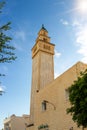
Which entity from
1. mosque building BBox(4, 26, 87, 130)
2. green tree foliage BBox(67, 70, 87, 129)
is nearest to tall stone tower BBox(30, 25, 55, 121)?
mosque building BBox(4, 26, 87, 130)

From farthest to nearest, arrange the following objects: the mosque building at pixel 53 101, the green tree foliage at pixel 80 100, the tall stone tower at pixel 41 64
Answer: the tall stone tower at pixel 41 64 < the mosque building at pixel 53 101 < the green tree foliage at pixel 80 100

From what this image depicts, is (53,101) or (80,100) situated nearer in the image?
(80,100)

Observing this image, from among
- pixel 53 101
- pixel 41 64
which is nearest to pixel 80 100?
pixel 53 101

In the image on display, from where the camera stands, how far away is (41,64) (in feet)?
159

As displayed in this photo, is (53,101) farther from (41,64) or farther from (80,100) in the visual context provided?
(41,64)

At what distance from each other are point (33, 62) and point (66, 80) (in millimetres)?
25152

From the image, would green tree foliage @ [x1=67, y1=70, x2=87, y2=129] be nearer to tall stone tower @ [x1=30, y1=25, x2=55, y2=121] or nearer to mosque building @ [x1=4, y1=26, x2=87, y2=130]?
mosque building @ [x1=4, y1=26, x2=87, y2=130]

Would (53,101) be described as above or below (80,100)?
above

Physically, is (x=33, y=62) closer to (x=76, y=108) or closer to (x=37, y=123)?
(x=37, y=123)

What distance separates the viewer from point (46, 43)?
170 feet

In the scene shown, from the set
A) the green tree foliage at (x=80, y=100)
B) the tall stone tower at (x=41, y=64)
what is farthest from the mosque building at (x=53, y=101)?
the green tree foliage at (x=80, y=100)

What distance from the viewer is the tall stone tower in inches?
1831

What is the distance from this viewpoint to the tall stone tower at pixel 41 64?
153 ft

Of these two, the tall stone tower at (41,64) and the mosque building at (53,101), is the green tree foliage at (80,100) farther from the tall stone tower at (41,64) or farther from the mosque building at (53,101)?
the tall stone tower at (41,64)
